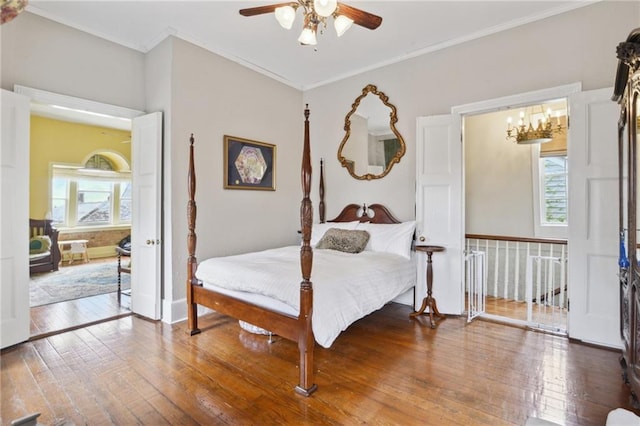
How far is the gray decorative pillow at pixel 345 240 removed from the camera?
381cm

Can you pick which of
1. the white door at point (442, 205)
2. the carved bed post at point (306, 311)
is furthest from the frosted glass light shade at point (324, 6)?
the white door at point (442, 205)

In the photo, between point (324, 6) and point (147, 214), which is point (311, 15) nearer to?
point (324, 6)

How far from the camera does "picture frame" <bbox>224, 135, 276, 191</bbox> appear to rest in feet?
13.3

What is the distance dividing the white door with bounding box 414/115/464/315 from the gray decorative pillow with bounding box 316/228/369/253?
66cm

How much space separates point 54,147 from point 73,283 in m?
3.14

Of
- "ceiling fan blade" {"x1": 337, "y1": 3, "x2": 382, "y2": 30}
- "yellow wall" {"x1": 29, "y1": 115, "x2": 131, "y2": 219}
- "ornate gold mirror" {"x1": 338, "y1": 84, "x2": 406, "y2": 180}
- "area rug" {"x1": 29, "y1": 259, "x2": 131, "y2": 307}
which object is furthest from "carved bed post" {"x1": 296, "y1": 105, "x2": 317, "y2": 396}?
"yellow wall" {"x1": 29, "y1": 115, "x2": 131, "y2": 219}

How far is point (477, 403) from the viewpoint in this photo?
2.04 m

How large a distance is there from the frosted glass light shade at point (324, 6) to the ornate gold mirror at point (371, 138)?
2.21 m

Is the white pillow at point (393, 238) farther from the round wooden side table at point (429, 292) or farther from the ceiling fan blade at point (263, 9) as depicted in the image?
the ceiling fan blade at point (263, 9)

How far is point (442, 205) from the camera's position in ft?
12.0

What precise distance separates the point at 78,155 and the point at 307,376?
7274 mm

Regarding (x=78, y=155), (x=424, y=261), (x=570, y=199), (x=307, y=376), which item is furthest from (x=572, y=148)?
(x=78, y=155)

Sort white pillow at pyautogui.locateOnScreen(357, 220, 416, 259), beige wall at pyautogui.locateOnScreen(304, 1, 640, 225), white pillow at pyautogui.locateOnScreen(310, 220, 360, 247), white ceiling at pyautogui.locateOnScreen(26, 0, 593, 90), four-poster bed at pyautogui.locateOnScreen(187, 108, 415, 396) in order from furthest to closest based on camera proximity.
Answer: white pillow at pyautogui.locateOnScreen(310, 220, 360, 247)
white pillow at pyautogui.locateOnScreen(357, 220, 416, 259)
white ceiling at pyautogui.locateOnScreen(26, 0, 593, 90)
beige wall at pyautogui.locateOnScreen(304, 1, 640, 225)
four-poster bed at pyautogui.locateOnScreen(187, 108, 415, 396)

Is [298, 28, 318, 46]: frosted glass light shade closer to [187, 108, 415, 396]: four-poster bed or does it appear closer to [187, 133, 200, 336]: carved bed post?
[187, 108, 415, 396]: four-poster bed
